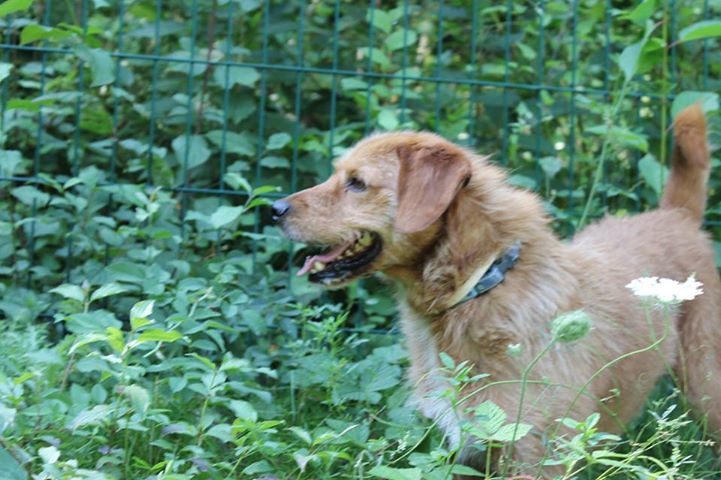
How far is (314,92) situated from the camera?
20.2ft

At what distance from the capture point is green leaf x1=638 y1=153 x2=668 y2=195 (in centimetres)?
522

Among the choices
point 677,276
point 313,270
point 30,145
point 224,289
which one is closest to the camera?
point 313,270

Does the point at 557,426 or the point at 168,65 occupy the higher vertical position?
the point at 168,65

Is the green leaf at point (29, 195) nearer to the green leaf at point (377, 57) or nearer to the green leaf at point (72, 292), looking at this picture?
the green leaf at point (72, 292)

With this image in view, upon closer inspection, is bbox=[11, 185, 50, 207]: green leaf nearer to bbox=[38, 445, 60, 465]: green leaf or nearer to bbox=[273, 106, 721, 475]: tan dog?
bbox=[273, 106, 721, 475]: tan dog

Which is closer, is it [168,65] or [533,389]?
[533,389]

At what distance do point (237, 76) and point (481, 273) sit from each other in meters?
2.06

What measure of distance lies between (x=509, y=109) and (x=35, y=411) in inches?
124

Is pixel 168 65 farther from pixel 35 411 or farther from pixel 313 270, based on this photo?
pixel 35 411

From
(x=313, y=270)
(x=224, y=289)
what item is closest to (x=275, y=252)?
(x=224, y=289)

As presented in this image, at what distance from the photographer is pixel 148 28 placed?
571 cm

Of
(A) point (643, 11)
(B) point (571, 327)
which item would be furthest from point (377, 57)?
(B) point (571, 327)

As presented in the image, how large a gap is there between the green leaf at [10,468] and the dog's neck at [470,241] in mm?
1473

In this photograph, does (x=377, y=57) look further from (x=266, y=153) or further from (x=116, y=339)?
(x=116, y=339)
